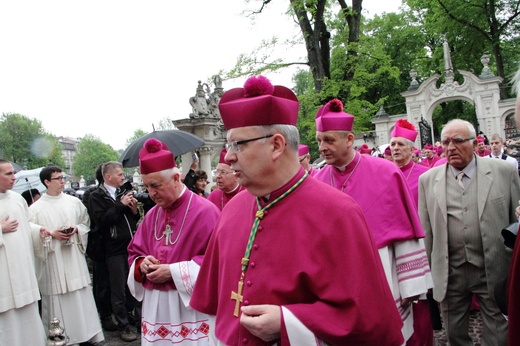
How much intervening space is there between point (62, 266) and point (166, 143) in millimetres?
2221

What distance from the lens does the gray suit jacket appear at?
12.8ft

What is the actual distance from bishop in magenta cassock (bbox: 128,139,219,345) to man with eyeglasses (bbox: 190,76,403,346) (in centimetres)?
133

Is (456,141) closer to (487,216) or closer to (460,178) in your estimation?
(460,178)

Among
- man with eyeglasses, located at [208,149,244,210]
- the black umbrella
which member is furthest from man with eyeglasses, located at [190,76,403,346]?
the black umbrella

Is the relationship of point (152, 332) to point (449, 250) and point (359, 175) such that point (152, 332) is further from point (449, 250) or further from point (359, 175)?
point (449, 250)

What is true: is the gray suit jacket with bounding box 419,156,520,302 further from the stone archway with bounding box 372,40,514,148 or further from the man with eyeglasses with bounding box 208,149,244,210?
the stone archway with bounding box 372,40,514,148

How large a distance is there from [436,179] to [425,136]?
74.6 ft

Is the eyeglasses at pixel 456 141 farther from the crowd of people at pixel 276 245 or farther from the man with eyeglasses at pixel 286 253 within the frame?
the man with eyeglasses at pixel 286 253

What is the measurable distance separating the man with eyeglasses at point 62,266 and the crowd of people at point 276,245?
2 centimetres

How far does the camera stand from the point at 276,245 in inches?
83.1

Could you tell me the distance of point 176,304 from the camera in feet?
12.0

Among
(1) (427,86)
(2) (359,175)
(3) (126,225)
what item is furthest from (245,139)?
(1) (427,86)

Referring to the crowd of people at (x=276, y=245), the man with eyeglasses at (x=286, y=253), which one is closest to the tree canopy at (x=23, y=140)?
the crowd of people at (x=276, y=245)

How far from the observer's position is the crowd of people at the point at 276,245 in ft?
6.56
